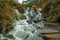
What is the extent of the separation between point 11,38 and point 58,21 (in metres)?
3.81

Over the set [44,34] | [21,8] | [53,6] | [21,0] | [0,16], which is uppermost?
Answer: [21,0]

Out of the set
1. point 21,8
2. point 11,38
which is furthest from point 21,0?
point 11,38

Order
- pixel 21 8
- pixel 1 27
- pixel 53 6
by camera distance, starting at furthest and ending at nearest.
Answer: pixel 21 8
pixel 53 6
pixel 1 27

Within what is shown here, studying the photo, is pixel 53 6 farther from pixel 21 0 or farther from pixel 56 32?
pixel 21 0

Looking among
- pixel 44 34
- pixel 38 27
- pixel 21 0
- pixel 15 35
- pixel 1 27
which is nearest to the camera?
pixel 44 34

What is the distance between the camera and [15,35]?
46.6 feet

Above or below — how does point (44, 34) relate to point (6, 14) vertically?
below

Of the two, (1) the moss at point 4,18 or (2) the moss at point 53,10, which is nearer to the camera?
(1) the moss at point 4,18

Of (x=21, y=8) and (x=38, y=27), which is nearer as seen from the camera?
(x=38, y=27)

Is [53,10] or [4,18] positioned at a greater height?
[53,10]

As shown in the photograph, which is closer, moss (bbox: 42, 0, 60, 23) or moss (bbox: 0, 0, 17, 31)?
moss (bbox: 0, 0, 17, 31)

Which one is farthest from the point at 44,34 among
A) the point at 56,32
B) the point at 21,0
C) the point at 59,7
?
the point at 21,0

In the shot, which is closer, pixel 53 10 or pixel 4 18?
pixel 4 18

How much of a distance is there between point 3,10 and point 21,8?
7.79m
